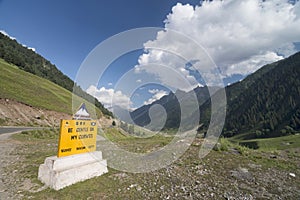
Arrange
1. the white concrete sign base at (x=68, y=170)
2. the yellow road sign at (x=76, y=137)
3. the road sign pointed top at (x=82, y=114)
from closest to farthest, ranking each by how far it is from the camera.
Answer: the white concrete sign base at (x=68, y=170) < the yellow road sign at (x=76, y=137) < the road sign pointed top at (x=82, y=114)

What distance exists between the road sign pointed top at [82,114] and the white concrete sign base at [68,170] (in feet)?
5.31

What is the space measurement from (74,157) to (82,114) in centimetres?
186

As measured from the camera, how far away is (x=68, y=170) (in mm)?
7023

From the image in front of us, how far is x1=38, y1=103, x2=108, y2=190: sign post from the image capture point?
681 centimetres

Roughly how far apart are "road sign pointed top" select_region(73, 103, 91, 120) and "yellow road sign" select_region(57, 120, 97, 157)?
0.58 ft

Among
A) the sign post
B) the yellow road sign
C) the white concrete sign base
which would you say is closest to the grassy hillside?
the yellow road sign

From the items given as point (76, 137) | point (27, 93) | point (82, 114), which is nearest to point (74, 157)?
point (76, 137)

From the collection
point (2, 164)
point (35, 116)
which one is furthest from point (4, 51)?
point (2, 164)

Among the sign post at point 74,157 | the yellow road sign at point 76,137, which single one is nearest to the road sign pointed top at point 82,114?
the sign post at point 74,157

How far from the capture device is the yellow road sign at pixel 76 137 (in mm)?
7395

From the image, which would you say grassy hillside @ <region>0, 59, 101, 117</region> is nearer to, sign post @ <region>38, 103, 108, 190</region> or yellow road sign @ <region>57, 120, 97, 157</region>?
yellow road sign @ <region>57, 120, 97, 157</region>

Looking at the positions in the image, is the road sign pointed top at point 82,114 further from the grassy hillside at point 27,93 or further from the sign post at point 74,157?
the grassy hillside at point 27,93

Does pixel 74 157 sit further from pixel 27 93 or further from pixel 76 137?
pixel 27 93

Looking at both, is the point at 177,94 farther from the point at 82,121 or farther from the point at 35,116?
the point at 35,116
